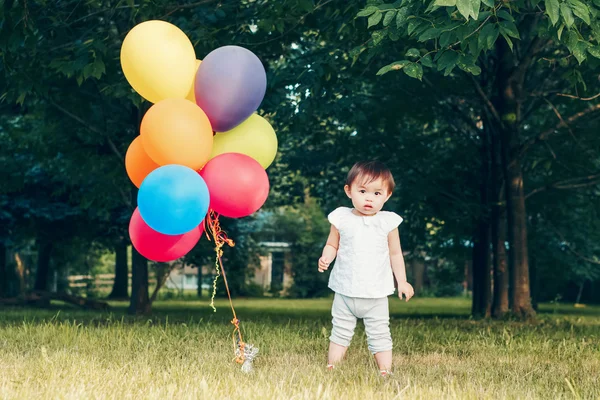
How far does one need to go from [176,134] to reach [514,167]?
7.18 metres

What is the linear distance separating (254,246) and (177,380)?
26.5 m

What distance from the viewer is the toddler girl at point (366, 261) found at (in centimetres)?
497

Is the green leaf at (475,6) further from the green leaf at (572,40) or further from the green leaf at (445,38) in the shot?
the green leaf at (572,40)

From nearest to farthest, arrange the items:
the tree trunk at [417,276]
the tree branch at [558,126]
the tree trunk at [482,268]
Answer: the tree branch at [558,126] < the tree trunk at [482,268] < the tree trunk at [417,276]

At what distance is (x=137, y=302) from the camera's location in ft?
40.6

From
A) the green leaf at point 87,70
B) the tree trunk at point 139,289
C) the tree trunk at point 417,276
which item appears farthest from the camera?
the tree trunk at point 417,276

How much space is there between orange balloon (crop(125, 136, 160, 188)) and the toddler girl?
1.43m

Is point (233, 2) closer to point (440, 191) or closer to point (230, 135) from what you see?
point (230, 135)

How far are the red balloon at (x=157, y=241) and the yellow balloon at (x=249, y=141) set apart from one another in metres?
0.65

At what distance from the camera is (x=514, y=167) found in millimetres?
10789

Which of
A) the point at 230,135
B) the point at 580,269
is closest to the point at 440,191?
the point at 230,135

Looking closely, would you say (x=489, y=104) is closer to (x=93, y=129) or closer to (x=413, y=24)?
(x=93, y=129)

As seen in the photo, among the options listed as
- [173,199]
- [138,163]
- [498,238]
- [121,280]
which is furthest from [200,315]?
[121,280]

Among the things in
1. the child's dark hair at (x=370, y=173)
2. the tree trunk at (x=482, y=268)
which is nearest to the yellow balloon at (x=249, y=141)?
the child's dark hair at (x=370, y=173)
